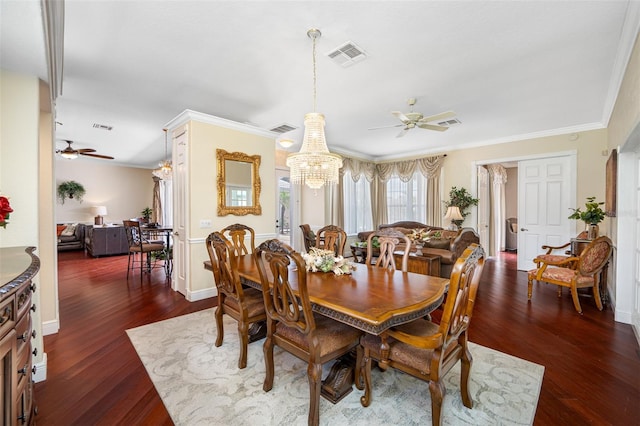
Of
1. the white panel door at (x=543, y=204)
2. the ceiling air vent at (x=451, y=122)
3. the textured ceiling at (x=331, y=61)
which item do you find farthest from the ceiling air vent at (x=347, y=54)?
the white panel door at (x=543, y=204)

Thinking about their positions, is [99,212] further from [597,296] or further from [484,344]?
[597,296]

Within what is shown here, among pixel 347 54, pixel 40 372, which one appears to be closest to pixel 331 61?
pixel 347 54

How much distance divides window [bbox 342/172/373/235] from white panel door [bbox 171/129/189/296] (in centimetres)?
424

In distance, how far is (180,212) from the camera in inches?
169

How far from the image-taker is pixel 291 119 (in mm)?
4777

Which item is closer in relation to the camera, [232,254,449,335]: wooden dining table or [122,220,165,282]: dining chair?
[232,254,449,335]: wooden dining table

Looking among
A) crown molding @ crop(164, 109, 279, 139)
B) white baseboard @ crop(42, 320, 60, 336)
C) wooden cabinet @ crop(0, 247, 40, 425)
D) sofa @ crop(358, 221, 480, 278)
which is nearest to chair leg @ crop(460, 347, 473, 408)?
wooden cabinet @ crop(0, 247, 40, 425)

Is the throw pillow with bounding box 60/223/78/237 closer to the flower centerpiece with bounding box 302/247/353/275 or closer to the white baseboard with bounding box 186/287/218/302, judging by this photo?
the white baseboard with bounding box 186/287/218/302

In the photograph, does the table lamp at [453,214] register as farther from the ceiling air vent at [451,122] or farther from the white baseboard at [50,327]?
the white baseboard at [50,327]

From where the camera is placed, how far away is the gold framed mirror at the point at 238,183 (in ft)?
14.2

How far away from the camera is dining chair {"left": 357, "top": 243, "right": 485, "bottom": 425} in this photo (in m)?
1.53

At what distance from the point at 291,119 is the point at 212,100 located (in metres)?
1.30

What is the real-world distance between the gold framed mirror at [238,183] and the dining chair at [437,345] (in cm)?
320

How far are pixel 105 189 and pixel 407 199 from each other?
9.47 m
